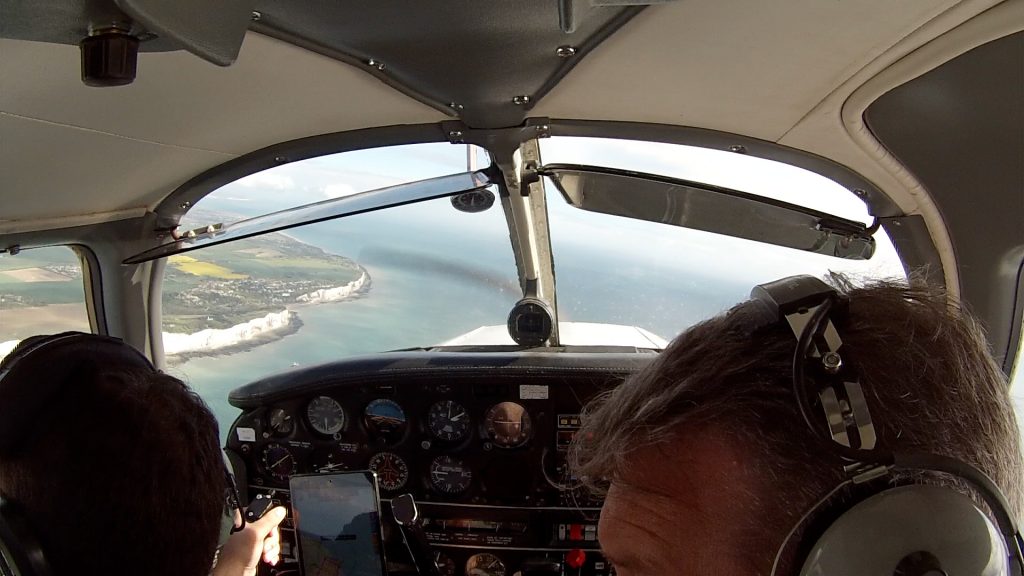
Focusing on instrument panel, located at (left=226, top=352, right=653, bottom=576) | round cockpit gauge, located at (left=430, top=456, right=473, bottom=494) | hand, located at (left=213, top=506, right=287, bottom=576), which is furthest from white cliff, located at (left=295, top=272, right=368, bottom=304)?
hand, located at (left=213, top=506, right=287, bottom=576)

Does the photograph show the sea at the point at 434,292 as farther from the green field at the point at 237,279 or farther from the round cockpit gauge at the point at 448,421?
the round cockpit gauge at the point at 448,421

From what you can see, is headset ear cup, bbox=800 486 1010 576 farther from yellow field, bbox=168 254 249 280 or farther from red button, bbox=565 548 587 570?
yellow field, bbox=168 254 249 280

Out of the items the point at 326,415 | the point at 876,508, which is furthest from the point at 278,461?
the point at 876,508

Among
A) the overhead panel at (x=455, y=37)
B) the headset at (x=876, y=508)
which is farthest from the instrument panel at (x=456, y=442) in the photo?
the headset at (x=876, y=508)

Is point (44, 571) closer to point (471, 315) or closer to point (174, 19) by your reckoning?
point (174, 19)

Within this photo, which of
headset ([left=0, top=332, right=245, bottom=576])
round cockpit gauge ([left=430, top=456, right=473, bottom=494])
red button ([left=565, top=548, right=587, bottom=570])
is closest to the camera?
headset ([left=0, top=332, right=245, bottom=576])

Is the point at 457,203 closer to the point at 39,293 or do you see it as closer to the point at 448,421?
the point at 448,421

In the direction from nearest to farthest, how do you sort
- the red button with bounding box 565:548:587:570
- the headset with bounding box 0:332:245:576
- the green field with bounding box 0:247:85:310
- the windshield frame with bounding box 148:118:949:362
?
the headset with bounding box 0:332:245:576 → the windshield frame with bounding box 148:118:949:362 → the green field with bounding box 0:247:85:310 → the red button with bounding box 565:548:587:570
